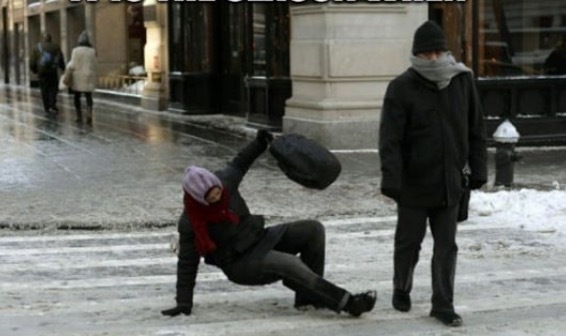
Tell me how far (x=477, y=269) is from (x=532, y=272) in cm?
42

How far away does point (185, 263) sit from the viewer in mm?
5938

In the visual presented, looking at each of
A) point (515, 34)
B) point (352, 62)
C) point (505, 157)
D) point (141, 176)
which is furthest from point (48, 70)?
point (505, 157)

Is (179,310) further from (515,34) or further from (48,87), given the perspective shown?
(48,87)

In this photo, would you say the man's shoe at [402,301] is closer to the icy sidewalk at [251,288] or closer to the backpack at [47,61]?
the icy sidewalk at [251,288]

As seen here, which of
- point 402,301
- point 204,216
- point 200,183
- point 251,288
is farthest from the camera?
point 251,288

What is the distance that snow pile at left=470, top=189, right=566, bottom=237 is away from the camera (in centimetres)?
905

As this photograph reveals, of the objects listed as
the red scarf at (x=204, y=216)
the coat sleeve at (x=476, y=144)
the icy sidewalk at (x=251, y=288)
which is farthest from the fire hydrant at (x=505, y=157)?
the red scarf at (x=204, y=216)

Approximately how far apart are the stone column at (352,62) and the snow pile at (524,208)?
4.40 metres

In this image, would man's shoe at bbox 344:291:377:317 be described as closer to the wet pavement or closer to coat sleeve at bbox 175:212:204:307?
coat sleeve at bbox 175:212:204:307

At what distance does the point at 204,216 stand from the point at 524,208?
484cm

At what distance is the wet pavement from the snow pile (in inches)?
31.6

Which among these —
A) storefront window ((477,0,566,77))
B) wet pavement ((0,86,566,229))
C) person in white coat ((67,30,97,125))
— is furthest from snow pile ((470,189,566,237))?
person in white coat ((67,30,97,125))

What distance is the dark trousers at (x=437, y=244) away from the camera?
19.1 ft

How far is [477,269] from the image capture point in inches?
292
